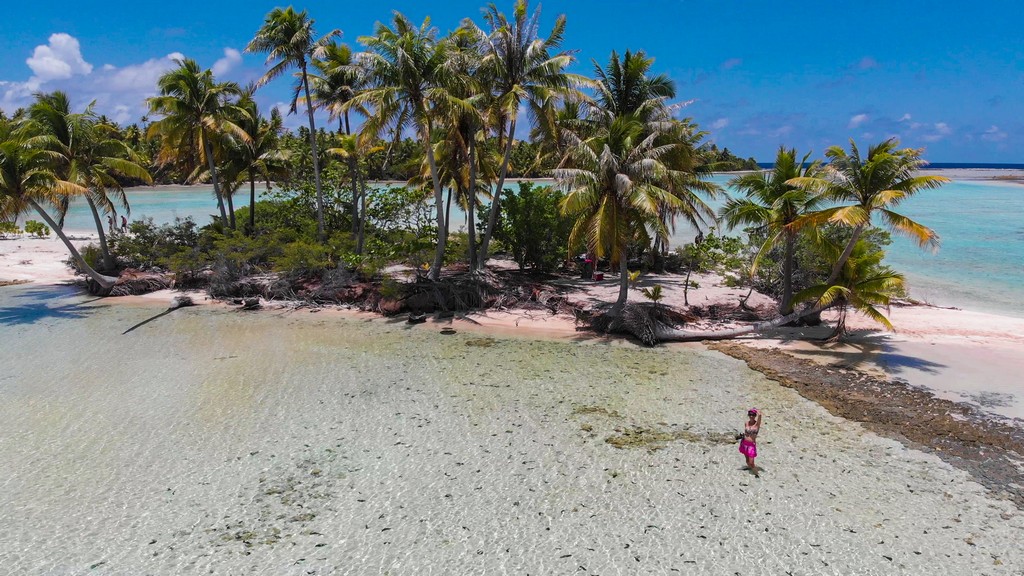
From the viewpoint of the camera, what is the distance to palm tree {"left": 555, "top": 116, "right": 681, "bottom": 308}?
14625 mm

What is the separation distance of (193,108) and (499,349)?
1635 centimetres

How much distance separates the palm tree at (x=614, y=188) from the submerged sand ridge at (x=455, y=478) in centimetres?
339

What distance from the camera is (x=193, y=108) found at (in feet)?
74.1

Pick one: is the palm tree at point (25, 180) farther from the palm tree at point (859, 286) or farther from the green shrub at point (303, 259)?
the palm tree at point (859, 286)

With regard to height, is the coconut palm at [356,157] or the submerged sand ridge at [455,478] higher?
the coconut palm at [356,157]

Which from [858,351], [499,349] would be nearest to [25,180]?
[499,349]

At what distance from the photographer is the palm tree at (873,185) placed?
43.5 feet

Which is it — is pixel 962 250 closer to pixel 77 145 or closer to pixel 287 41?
pixel 287 41

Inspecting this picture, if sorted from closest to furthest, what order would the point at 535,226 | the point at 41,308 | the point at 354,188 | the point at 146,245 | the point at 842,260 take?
1. the point at 842,260
2. the point at 41,308
3. the point at 535,226
4. the point at 354,188
5. the point at 146,245

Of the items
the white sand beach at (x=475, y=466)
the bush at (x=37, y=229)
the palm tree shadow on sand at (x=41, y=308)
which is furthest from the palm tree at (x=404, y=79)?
the bush at (x=37, y=229)

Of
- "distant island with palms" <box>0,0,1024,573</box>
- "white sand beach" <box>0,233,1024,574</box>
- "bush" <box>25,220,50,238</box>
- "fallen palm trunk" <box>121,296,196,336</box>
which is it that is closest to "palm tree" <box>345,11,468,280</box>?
"distant island with palms" <box>0,0,1024,573</box>

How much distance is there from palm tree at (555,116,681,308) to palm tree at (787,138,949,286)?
3.42 m

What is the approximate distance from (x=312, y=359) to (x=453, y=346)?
143 inches

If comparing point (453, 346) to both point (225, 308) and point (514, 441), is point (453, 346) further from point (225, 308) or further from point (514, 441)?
point (225, 308)
